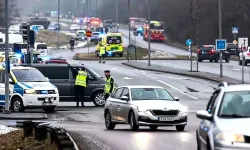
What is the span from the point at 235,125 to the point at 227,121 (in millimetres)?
249

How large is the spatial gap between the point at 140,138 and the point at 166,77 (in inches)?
1355

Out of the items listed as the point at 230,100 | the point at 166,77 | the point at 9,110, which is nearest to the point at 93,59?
the point at 166,77

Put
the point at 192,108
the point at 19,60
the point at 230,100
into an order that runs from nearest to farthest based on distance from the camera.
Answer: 1. the point at 230,100
2. the point at 192,108
3. the point at 19,60

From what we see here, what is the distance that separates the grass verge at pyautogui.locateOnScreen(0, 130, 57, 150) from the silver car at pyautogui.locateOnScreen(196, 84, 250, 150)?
14.5ft

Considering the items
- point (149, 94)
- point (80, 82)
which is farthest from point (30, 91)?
point (149, 94)

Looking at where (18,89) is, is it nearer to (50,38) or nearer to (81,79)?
(81,79)

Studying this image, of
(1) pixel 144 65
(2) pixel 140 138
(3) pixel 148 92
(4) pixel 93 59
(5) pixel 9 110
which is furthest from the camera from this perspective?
(4) pixel 93 59

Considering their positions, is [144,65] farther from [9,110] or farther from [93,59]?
A: [9,110]

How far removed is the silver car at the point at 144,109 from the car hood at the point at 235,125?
10384mm

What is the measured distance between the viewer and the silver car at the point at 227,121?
12.1m

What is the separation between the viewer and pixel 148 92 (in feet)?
81.0

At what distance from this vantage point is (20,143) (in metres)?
19.6

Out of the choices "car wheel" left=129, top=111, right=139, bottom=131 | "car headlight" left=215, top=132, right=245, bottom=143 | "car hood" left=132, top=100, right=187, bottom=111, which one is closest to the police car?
"car wheel" left=129, top=111, right=139, bottom=131

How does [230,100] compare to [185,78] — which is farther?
[185,78]
